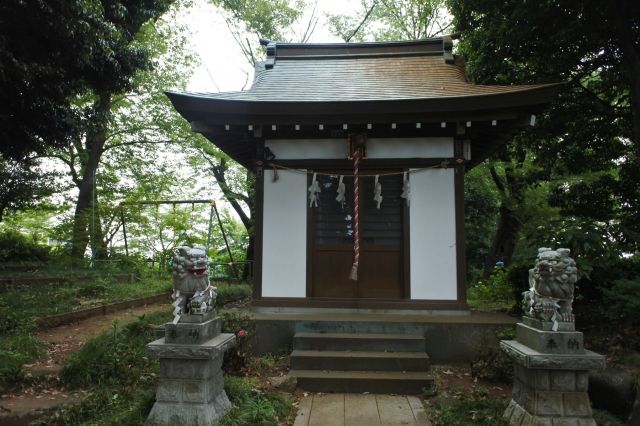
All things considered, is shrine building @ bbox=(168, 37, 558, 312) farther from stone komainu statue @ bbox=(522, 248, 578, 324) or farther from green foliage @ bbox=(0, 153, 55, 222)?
green foliage @ bbox=(0, 153, 55, 222)

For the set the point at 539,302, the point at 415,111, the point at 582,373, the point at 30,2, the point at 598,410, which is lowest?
the point at 598,410

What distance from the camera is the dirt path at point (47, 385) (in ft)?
12.7

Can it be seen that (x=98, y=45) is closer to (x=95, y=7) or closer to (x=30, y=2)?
(x=95, y=7)

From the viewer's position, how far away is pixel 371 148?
6.56 m

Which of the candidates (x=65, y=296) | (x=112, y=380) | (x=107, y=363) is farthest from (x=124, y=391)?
(x=65, y=296)

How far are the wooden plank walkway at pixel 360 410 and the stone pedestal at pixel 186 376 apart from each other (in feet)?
3.18

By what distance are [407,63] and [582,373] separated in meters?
6.83

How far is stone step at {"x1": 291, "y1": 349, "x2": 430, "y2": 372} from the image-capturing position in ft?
16.3

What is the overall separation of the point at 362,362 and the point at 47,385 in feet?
12.3

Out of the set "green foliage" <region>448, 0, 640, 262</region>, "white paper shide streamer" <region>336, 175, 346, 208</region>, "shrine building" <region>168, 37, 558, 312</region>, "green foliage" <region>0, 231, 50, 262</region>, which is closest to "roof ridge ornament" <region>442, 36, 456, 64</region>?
"green foliage" <region>448, 0, 640, 262</region>

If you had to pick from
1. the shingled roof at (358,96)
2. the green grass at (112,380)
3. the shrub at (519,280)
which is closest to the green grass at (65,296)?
the green grass at (112,380)

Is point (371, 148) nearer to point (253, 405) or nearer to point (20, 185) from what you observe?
point (253, 405)

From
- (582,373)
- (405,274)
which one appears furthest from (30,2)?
(582,373)

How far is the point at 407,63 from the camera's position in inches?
333
